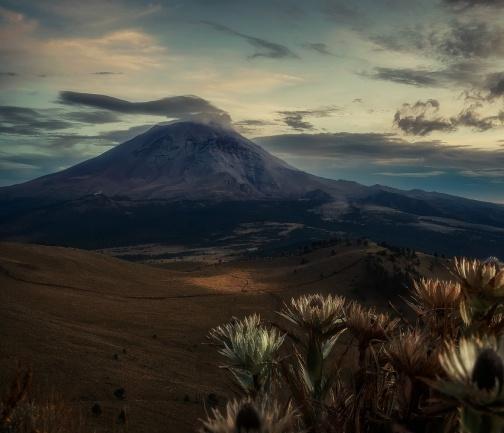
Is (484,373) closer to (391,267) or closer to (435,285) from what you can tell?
(435,285)

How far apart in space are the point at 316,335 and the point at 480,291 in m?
0.81

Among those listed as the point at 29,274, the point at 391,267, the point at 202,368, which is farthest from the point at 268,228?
the point at 202,368

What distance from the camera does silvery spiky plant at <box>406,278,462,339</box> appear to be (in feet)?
7.49

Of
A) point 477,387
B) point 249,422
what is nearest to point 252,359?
point 249,422

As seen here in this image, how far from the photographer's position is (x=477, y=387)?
57.4 inches

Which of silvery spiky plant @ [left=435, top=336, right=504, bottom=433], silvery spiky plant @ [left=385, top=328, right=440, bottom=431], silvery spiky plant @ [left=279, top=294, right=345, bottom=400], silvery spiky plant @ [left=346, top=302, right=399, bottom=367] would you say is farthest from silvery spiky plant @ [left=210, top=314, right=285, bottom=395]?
silvery spiky plant @ [left=435, top=336, right=504, bottom=433]

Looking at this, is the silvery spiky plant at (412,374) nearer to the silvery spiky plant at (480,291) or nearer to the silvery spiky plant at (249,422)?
the silvery spiky plant at (480,291)

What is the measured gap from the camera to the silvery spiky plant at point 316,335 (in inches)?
98.7

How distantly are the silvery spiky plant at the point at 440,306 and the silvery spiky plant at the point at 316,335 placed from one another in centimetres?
41

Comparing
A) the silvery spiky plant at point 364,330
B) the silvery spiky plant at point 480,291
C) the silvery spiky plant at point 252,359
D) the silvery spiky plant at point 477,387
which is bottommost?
the silvery spiky plant at point 252,359

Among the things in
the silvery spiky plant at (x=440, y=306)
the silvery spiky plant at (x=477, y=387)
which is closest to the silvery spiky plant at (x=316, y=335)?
the silvery spiky plant at (x=440, y=306)

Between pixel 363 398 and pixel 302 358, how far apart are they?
21.6 inches

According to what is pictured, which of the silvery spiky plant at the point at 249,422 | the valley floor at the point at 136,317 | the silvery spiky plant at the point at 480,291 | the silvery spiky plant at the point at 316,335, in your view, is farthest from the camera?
the valley floor at the point at 136,317

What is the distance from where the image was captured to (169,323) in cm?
2086
